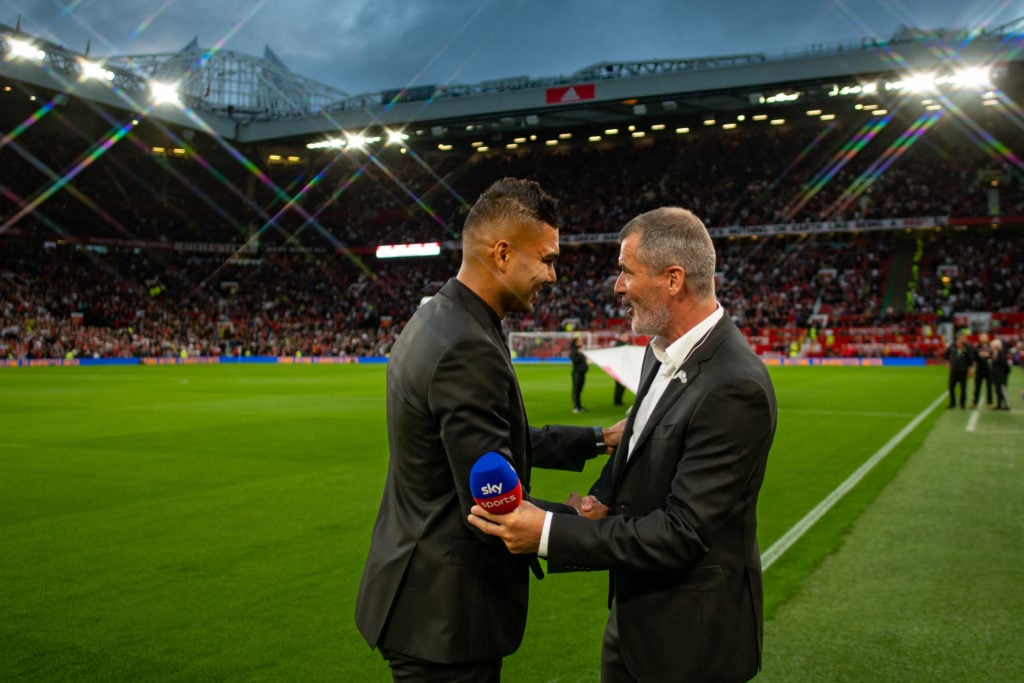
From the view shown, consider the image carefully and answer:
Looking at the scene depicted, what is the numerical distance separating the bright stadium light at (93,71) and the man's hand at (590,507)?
50.2 m

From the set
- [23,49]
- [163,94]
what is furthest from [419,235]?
[23,49]

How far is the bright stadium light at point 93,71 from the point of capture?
146 ft

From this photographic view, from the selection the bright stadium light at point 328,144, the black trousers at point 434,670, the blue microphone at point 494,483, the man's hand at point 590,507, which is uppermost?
the bright stadium light at point 328,144

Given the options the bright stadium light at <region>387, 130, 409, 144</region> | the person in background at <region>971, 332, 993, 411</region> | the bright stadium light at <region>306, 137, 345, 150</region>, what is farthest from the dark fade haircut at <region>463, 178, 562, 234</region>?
the bright stadium light at <region>306, 137, 345, 150</region>

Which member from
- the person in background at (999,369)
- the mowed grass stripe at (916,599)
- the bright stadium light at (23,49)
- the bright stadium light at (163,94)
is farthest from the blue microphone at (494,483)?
the bright stadium light at (163,94)

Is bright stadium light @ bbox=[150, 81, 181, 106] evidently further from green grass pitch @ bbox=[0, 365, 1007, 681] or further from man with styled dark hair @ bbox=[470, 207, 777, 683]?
man with styled dark hair @ bbox=[470, 207, 777, 683]

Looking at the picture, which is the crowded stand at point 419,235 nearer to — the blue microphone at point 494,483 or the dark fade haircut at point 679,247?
the dark fade haircut at point 679,247

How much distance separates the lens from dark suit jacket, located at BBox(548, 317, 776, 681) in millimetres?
2307

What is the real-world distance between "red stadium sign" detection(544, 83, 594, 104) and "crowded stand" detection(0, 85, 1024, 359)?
35.5 ft

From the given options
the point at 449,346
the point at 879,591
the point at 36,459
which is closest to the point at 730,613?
the point at 449,346

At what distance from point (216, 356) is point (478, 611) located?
51.6m

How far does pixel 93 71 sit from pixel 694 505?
52050 millimetres

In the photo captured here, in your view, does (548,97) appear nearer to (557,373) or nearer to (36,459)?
(557,373)

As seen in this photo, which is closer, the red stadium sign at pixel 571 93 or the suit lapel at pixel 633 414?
the suit lapel at pixel 633 414
